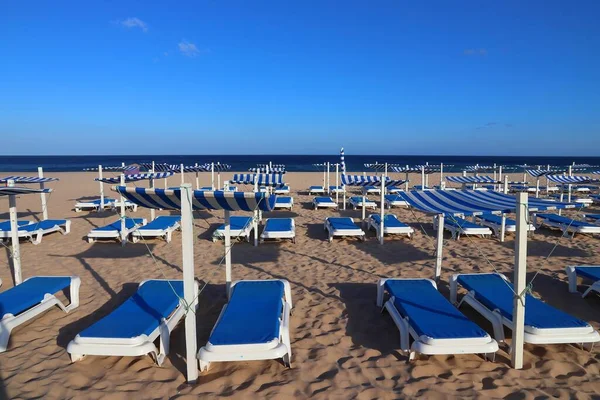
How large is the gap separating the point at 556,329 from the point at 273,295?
2.85 metres

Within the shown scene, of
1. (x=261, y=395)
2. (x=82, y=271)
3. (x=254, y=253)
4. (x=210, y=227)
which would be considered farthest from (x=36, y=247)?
(x=261, y=395)

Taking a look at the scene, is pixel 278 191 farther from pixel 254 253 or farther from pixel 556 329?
pixel 556 329

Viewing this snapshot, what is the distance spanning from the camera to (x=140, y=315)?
3750mm

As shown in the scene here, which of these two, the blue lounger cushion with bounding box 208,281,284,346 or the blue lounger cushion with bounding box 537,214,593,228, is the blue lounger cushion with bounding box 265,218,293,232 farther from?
the blue lounger cushion with bounding box 537,214,593,228

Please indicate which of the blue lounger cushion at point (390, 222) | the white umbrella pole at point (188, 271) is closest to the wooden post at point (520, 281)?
the white umbrella pole at point (188, 271)

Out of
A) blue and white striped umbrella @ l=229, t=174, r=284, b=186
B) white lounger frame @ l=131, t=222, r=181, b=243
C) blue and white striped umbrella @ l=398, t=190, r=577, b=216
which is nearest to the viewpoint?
blue and white striped umbrella @ l=398, t=190, r=577, b=216

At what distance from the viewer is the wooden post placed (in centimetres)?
317

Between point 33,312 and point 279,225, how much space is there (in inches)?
202

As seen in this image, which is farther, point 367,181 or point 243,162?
point 243,162


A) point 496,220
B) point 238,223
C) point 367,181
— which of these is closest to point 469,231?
point 496,220

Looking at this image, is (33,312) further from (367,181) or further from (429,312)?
(367,181)

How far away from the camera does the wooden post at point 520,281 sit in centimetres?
317

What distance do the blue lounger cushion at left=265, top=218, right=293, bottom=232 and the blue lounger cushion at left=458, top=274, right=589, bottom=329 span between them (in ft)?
13.7

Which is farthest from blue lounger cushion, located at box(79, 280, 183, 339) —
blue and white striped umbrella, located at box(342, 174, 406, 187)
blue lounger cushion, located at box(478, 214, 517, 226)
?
blue lounger cushion, located at box(478, 214, 517, 226)
